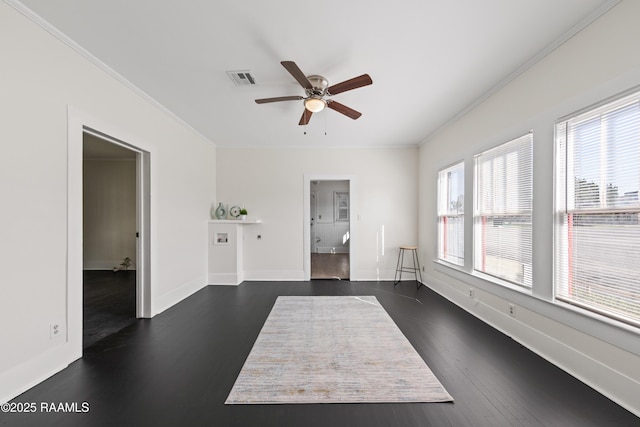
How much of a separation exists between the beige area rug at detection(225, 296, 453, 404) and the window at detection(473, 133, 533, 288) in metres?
1.39

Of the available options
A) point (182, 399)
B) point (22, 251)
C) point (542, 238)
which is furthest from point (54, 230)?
point (542, 238)

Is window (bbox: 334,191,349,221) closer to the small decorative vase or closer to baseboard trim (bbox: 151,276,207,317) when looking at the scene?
the small decorative vase

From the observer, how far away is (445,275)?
400cm

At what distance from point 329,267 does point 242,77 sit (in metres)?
4.71

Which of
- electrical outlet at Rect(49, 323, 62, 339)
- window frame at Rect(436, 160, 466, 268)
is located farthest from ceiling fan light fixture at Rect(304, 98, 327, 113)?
electrical outlet at Rect(49, 323, 62, 339)

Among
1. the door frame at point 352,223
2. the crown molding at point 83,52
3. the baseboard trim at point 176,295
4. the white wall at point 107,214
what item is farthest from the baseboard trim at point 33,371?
the white wall at point 107,214

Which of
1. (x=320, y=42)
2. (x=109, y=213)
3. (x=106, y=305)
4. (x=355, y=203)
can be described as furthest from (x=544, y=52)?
(x=109, y=213)

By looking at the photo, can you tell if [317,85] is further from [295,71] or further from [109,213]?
[109,213]

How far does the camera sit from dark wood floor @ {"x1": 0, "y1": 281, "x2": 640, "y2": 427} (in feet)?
5.14

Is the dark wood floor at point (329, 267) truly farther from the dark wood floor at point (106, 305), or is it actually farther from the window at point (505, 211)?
the dark wood floor at point (106, 305)

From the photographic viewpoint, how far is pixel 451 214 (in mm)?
3975

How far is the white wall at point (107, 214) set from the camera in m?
6.07

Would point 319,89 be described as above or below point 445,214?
above

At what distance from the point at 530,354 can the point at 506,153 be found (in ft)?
6.50
